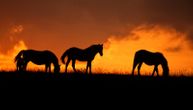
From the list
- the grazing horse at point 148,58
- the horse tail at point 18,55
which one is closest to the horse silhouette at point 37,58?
the horse tail at point 18,55

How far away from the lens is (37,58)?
2516cm

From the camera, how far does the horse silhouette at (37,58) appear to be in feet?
80.5

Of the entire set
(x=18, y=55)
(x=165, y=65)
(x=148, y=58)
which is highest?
(x=18, y=55)

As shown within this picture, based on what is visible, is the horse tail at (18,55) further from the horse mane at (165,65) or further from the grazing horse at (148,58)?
the horse mane at (165,65)

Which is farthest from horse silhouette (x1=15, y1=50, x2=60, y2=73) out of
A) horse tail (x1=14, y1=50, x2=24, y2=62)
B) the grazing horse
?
the grazing horse

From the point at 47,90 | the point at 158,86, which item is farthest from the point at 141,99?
the point at 47,90

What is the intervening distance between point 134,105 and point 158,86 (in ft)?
10.5

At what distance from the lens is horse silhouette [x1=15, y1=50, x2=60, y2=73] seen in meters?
24.5

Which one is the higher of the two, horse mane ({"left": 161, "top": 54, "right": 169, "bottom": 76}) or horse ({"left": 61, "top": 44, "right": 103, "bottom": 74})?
horse ({"left": 61, "top": 44, "right": 103, "bottom": 74})

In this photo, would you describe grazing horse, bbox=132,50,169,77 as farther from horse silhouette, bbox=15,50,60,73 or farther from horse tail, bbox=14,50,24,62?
horse tail, bbox=14,50,24,62

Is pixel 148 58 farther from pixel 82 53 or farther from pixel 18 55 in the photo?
pixel 18 55

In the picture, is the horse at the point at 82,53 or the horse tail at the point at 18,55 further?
the horse at the point at 82,53

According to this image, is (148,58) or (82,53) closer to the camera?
(82,53)

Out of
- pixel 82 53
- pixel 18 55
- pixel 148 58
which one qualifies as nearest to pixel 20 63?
pixel 18 55
